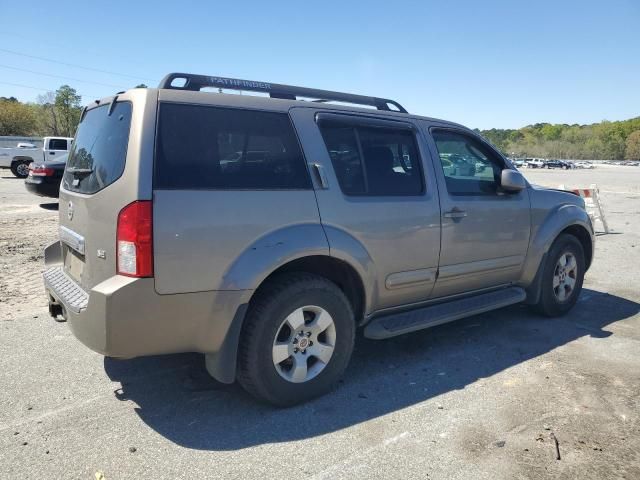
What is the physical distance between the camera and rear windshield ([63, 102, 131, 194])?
2924 millimetres

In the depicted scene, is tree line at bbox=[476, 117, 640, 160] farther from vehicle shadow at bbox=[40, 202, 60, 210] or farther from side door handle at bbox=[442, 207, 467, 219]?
side door handle at bbox=[442, 207, 467, 219]

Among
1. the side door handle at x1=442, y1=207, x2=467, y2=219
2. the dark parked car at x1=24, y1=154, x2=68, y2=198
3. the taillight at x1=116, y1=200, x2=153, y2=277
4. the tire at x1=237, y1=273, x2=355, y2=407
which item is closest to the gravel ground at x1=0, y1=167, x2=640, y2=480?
the tire at x1=237, y1=273, x2=355, y2=407

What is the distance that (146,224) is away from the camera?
2.66 meters

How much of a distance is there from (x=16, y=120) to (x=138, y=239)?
7264 centimetres

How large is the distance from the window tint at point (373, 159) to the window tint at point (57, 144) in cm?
2239

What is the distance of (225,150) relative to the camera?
9.91ft

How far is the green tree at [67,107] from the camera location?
208 ft

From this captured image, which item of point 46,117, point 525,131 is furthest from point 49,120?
point 525,131

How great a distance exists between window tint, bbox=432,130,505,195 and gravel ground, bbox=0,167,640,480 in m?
1.40

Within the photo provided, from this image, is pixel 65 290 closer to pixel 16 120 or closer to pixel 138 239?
pixel 138 239

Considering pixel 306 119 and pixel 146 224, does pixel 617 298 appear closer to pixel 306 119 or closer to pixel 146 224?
pixel 306 119

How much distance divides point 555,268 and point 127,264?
414 centimetres

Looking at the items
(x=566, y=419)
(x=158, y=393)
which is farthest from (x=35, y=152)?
(x=566, y=419)

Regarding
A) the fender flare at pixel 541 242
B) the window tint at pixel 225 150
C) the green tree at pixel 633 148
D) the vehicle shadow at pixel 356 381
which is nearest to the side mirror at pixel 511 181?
the fender flare at pixel 541 242
